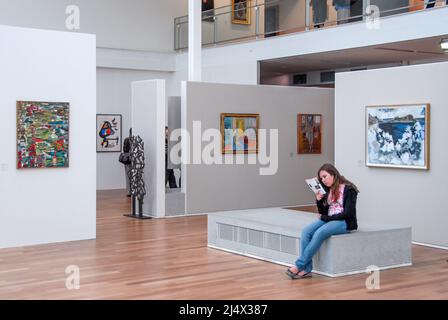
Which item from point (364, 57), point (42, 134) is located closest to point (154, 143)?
point (42, 134)

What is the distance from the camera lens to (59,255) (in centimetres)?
987

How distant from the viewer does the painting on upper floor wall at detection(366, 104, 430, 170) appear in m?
10.7

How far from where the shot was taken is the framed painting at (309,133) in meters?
16.2

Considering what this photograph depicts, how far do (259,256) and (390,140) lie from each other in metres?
3.18

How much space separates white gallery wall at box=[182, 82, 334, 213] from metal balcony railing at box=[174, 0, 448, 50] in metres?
1.78

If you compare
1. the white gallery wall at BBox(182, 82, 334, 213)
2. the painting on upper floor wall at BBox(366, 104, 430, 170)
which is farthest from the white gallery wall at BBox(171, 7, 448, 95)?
the painting on upper floor wall at BBox(366, 104, 430, 170)

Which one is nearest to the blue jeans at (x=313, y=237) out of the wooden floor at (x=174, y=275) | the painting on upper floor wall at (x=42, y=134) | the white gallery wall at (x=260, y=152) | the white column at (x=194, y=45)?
the wooden floor at (x=174, y=275)

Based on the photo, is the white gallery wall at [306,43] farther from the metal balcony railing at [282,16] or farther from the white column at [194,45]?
the white column at [194,45]

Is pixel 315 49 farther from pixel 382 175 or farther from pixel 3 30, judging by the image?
pixel 3 30

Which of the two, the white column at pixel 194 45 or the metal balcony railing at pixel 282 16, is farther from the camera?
the white column at pixel 194 45

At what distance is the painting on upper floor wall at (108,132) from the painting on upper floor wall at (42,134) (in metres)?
8.73

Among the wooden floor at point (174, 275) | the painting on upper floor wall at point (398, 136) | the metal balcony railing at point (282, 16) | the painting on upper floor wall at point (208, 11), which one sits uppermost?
the painting on upper floor wall at point (208, 11)
